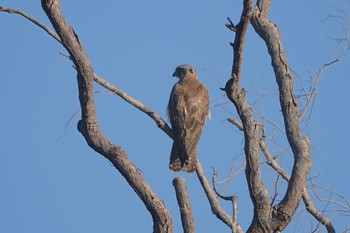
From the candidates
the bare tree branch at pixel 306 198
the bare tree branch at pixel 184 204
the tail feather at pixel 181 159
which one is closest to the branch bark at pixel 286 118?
the bare tree branch at pixel 184 204

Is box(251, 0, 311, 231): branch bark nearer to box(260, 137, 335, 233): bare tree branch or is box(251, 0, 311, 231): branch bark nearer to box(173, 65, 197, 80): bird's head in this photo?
box(260, 137, 335, 233): bare tree branch

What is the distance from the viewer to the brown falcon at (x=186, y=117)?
8977 millimetres

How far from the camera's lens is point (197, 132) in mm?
9344

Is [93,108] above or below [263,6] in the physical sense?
below

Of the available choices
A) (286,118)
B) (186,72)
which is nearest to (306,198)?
(286,118)

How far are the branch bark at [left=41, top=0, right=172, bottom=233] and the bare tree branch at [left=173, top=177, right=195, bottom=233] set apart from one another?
34 centimetres

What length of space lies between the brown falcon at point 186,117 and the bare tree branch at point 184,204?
2.13 metres

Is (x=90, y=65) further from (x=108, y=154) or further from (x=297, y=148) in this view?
(x=297, y=148)

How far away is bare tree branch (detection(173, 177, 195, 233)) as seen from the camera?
6.11 m

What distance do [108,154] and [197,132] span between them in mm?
3508

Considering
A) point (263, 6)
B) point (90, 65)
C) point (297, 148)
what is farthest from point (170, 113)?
point (90, 65)

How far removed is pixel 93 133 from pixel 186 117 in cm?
346

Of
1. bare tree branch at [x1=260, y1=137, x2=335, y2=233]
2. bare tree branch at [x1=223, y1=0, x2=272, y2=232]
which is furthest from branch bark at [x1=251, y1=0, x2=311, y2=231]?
bare tree branch at [x1=260, y1=137, x2=335, y2=233]

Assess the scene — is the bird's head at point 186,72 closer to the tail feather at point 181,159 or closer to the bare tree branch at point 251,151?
the tail feather at point 181,159
